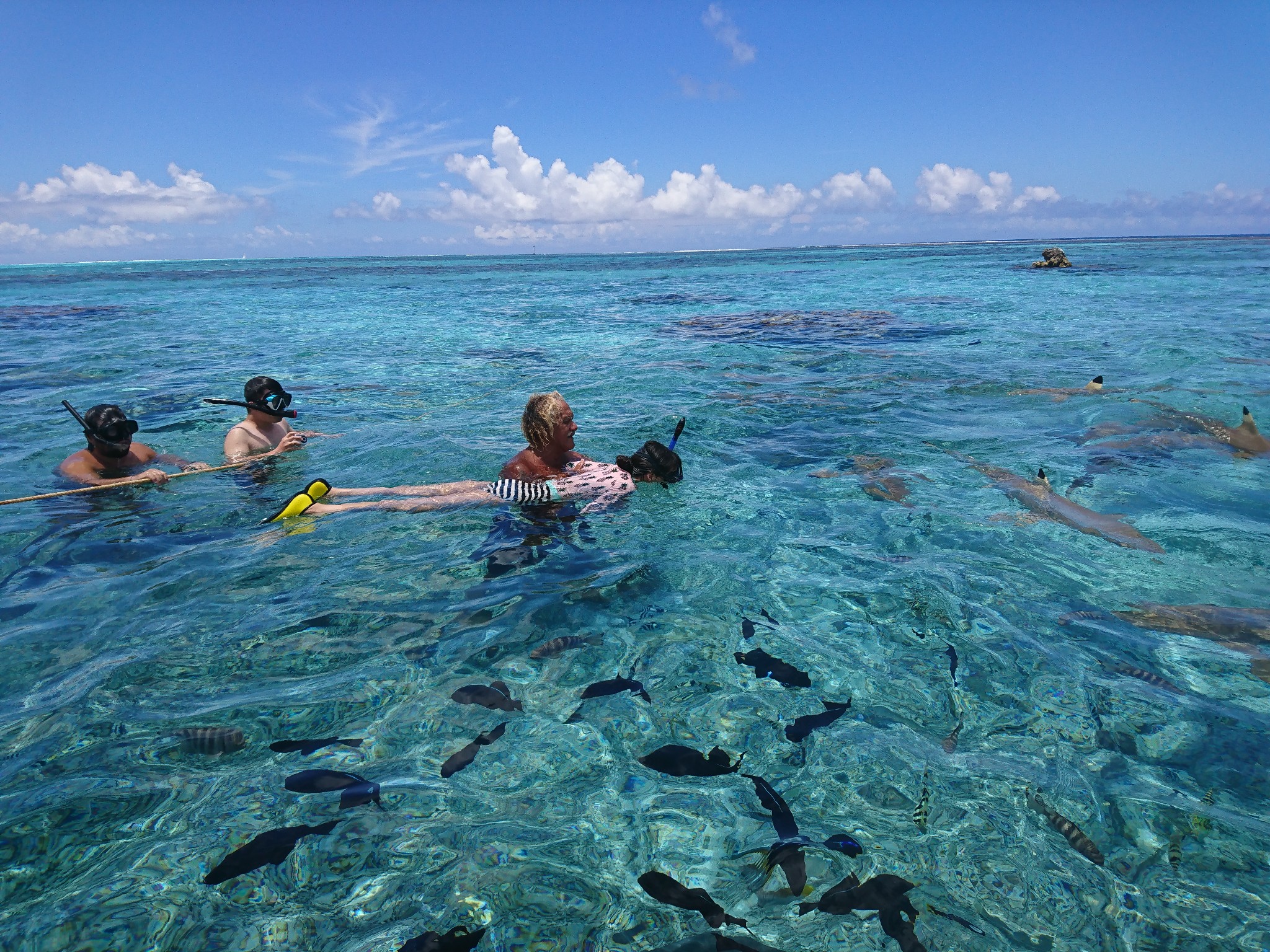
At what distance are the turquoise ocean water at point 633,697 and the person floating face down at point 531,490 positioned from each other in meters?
0.19

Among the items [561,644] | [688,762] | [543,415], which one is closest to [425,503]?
[543,415]

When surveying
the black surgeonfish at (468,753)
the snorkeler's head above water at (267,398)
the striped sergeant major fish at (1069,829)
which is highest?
the snorkeler's head above water at (267,398)

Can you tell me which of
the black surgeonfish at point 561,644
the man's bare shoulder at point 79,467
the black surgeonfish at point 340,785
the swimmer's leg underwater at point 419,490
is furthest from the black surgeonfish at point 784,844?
the man's bare shoulder at point 79,467

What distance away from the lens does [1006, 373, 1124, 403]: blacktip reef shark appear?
11445mm

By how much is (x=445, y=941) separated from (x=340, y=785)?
108 centimetres

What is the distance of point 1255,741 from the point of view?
3.59 metres

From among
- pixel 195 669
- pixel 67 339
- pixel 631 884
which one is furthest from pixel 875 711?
pixel 67 339

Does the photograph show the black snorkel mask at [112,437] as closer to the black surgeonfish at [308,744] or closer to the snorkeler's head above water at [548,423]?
the snorkeler's head above water at [548,423]

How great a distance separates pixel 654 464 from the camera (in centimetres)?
719

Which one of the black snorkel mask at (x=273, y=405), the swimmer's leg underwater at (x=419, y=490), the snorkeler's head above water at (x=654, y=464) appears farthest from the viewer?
the black snorkel mask at (x=273, y=405)

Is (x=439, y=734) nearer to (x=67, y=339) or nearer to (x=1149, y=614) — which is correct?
(x=1149, y=614)

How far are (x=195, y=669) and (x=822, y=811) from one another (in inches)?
152

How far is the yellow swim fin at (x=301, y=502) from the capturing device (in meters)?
6.59

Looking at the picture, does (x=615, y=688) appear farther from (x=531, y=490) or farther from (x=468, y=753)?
(x=531, y=490)
